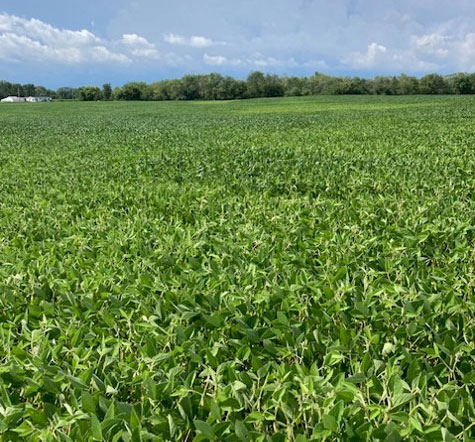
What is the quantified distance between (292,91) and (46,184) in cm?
11189

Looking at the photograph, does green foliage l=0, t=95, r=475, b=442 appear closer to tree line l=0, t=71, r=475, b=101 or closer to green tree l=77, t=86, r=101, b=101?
tree line l=0, t=71, r=475, b=101

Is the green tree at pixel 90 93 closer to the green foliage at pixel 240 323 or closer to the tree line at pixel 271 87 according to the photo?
the tree line at pixel 271 87

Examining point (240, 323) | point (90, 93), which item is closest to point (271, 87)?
point (90, 93)

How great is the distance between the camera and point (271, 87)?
113 metres

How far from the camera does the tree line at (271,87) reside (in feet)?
340

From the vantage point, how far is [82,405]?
72.6 inches

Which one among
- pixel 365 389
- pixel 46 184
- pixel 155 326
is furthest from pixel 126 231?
pixel 46 184

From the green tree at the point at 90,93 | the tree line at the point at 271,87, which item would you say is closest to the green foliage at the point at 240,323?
the tree line at the point at 271,87

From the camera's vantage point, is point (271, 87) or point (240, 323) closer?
point (240, 323)

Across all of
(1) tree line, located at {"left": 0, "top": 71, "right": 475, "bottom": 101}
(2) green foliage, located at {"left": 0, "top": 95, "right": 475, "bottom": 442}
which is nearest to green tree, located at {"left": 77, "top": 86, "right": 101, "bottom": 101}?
(1) tree line, located at {"left": 0, "top": 71, "right": 475, "bottom": 101}

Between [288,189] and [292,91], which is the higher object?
[292,91]

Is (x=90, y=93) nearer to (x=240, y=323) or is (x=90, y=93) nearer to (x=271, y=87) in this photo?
(x=271, y=87)

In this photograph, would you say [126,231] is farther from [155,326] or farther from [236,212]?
[155,326]

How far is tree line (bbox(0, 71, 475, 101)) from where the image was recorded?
104 meters
